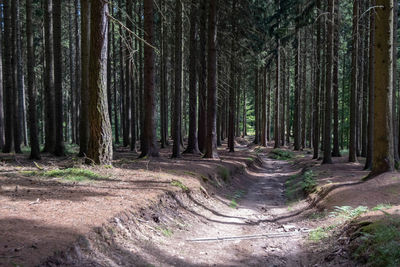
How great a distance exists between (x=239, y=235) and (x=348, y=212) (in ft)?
8.89

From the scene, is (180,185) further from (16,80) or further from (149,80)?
(16,80)

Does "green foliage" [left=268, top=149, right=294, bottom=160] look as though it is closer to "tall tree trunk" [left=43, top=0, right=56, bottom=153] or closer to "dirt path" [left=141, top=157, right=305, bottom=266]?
"dirt path" [left=141, top=157, right=305, bottom=266]

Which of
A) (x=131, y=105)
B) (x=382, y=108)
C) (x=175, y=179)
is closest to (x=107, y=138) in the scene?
(x=175, y=179)

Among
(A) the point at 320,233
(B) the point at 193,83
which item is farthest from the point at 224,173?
(A) the point at 320,233

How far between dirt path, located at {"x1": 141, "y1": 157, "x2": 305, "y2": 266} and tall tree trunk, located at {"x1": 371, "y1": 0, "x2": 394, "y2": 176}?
3.56 metres

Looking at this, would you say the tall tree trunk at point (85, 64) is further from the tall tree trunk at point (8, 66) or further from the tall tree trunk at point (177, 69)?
the tall tree trunk at point (8, 66)

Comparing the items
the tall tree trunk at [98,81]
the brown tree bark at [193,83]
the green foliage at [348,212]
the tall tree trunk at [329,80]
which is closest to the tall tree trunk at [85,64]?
the tall tree trunk at [98,81]

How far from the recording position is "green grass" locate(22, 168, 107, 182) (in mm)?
8850

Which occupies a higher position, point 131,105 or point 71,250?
point 131,105

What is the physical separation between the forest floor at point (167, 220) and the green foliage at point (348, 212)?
23 millimetres

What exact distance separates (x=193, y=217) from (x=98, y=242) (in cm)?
408

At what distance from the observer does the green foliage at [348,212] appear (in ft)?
24.6

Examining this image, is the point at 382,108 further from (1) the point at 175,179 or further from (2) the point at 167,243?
(2) the point at 167,243

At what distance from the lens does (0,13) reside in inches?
1008
